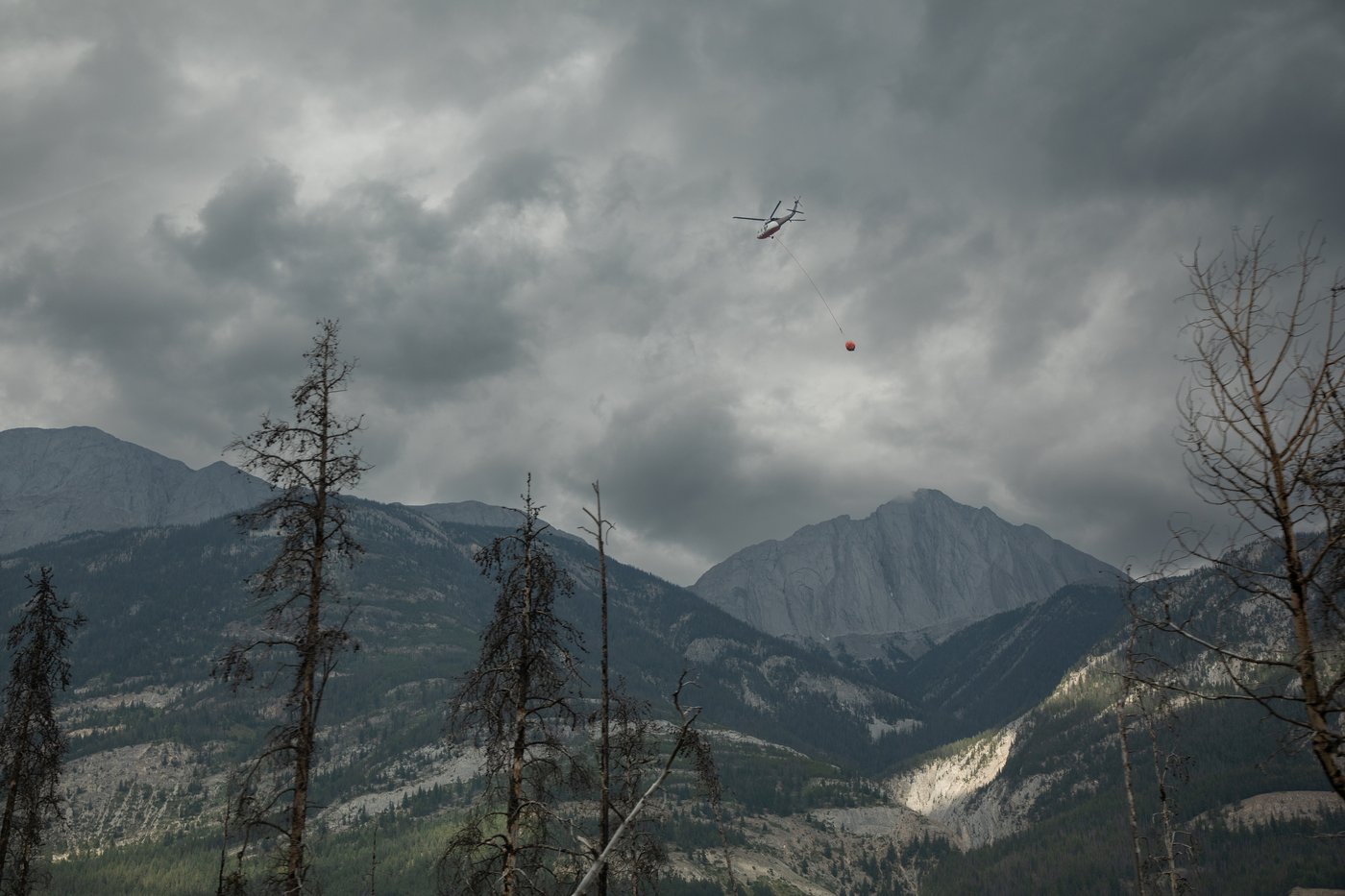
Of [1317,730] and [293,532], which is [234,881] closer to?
[293,532]

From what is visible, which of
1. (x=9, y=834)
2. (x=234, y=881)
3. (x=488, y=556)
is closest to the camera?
(x=234, y=881)

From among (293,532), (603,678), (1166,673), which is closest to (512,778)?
(603,678)

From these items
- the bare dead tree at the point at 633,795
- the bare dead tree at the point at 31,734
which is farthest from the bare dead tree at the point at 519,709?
the bare dead tree at the point at 31,734

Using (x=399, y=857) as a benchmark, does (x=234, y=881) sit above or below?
above

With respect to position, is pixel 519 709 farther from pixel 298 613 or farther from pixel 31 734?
pixel 31 734

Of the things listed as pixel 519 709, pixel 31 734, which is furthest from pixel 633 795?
pixel 31 734

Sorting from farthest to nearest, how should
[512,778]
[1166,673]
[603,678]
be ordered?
1. [603,678]
2. [512,778]
3. [1166,673]
